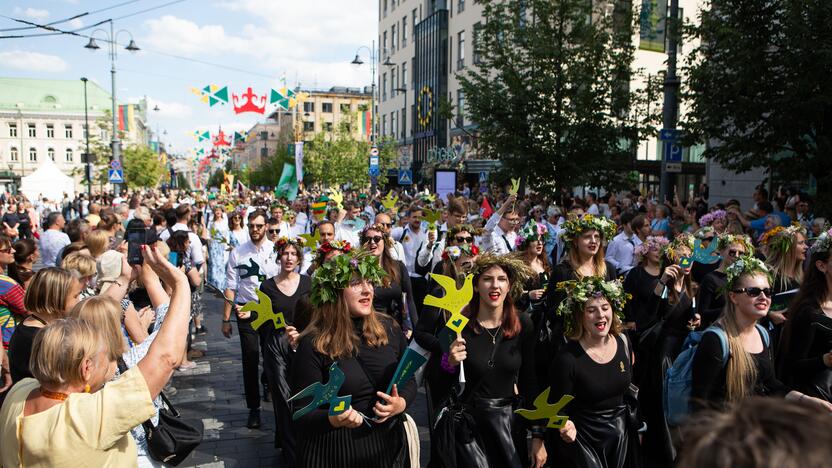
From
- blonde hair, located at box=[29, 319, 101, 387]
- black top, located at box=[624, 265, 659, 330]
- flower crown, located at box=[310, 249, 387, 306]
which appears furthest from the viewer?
black top, located at box=[624, 265, 659, 330]

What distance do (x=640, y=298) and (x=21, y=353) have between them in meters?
4.98

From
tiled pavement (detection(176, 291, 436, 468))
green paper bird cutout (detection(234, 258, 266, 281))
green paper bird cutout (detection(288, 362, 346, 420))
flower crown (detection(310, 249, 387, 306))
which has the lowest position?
tiled pavement (detection(176, 291, 436, 468))

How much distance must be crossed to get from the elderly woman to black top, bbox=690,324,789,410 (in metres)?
3.02

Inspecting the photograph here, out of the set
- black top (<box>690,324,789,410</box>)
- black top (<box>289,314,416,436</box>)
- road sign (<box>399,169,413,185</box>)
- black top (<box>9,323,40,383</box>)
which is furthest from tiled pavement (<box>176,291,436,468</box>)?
road sign (<box>399,169,413,185</box>)

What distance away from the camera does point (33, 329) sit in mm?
3963

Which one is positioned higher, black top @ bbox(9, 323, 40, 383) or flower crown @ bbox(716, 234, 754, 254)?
flower crown @ bbox(716, 234, 754, 254)

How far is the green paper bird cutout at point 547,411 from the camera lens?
12.6 ft

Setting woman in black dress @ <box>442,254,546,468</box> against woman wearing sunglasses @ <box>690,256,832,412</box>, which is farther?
woman in black dress @ <box>442,254,546,468</box>

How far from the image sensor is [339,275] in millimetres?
3812

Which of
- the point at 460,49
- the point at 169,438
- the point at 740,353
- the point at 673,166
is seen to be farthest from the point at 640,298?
the point at 460,49

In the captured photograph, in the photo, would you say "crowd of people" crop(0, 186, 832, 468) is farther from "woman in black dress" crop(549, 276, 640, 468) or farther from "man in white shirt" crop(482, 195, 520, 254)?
"man in white shirt" crop(482, 195, 520, 254)

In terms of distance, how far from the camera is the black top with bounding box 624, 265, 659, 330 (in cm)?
578

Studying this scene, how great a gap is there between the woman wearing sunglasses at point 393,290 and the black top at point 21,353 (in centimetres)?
306

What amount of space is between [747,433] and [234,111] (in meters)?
29.1
